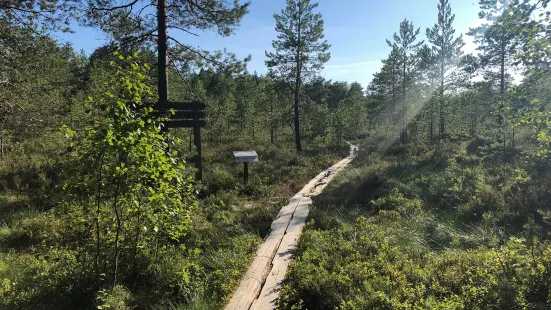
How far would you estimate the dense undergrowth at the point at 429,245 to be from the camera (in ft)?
12.9

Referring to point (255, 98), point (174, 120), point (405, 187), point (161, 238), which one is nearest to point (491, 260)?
point (161, 238)

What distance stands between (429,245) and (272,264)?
3495mm

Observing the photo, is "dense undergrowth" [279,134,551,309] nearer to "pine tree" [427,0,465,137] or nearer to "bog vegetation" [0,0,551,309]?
"bog vegetation" [0,0,551,309]

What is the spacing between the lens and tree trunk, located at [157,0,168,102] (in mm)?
9531

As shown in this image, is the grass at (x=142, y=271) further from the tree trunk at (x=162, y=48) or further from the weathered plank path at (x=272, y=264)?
the tree trunk at (x=162, y=48)

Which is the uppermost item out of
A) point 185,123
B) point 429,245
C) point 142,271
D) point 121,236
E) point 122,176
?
point 185,123

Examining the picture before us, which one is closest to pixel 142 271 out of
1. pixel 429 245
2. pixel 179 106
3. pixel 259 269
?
pixel 259 269

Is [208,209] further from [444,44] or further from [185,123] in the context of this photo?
[444,44]

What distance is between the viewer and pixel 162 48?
9.64 m

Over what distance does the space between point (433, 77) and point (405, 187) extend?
2327cm

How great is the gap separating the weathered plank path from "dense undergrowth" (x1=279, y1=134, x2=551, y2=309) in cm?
25

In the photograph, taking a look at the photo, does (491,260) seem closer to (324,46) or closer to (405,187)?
(405,187)

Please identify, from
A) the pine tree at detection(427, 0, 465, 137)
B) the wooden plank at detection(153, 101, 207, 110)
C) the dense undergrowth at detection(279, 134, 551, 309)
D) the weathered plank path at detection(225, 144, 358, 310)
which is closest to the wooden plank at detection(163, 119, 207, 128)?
the wooden plank at detection(153, 101, 207, 110)

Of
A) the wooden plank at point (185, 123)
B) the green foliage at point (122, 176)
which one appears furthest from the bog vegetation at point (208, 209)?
the wooden plank at point (185, 123)
